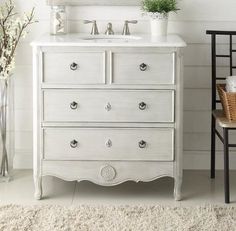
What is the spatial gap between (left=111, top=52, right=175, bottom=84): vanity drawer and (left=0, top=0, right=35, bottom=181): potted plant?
0.69 m

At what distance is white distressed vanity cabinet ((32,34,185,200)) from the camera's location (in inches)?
134

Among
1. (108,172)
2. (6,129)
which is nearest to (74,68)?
(108,172)

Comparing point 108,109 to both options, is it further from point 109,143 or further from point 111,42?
point 111,42

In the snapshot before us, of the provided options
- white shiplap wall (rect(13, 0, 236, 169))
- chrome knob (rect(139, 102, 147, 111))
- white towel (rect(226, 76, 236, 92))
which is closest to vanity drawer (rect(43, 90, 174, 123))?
chrome knob (rect(139, 102, 147, 111))

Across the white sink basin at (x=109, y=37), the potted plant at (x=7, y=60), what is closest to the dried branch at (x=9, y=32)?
the potted plant at (x=7, y=60)

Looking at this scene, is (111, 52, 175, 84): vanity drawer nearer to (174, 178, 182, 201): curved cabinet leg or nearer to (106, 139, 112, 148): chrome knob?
(106, 139, 112, 148): chrome knob

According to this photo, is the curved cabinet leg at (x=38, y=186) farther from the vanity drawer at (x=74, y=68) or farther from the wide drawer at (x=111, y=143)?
the vanity drawer at (x=74, y=68)

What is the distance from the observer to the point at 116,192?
3.68 metres

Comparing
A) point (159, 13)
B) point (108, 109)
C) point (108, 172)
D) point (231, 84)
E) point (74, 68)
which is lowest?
point (108, 172)

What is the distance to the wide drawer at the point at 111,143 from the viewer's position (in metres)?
3.47

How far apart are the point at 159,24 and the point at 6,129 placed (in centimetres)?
114

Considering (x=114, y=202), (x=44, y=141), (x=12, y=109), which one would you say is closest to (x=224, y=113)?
(x=114, y=202)

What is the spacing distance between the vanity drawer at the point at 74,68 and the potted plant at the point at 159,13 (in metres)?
0.48

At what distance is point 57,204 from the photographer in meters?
3.43
